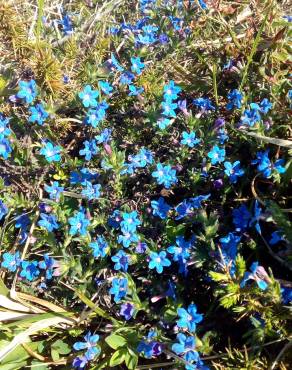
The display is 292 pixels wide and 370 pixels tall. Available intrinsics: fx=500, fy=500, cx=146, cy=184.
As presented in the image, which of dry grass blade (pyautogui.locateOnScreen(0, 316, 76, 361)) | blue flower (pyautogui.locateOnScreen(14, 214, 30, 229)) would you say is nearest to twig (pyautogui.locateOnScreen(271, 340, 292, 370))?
dry grass blade (pyautogui.locateOnScreen(0, 316, 76, 361))

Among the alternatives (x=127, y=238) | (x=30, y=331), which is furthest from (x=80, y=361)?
(x=127, y=238)

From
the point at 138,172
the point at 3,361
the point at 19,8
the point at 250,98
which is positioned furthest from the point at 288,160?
the point at 19,8

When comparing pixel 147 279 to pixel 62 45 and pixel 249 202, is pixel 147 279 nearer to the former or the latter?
pixel 249 202

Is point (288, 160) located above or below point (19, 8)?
below

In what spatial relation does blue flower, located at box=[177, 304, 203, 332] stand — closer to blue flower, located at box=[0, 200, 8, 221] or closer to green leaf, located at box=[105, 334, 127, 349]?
green leaf, located at box=[105, 334, 127, 349]

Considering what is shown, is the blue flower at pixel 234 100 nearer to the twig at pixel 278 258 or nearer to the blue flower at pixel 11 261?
the twig at pixel 278 258

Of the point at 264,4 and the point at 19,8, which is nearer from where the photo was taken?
the point at 264,4

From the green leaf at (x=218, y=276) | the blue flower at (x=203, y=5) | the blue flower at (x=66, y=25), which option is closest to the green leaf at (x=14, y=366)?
the green leaf at (x=218, y=276)
